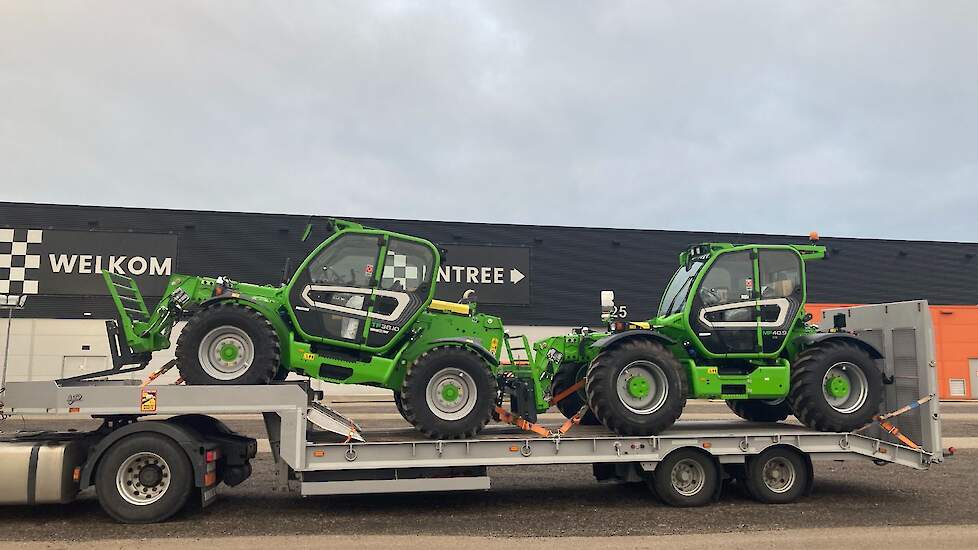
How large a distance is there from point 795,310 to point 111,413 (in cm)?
815

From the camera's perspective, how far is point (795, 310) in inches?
335

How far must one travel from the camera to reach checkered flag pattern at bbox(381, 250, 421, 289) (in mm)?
7836

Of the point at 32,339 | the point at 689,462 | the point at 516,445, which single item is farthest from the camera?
the point at 32,339

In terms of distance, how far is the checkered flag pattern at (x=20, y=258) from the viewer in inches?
984

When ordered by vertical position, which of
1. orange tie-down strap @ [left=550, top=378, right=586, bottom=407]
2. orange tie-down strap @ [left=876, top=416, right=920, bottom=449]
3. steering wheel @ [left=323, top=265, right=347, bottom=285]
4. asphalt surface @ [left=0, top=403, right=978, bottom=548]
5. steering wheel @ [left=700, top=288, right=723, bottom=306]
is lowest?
asphalt surface @ [left=0, top=403, right=978, bottom=548]

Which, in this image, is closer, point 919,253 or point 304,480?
point 304,480

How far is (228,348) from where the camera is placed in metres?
7.38

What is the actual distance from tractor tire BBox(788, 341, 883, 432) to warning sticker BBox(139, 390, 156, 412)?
25.0 feet

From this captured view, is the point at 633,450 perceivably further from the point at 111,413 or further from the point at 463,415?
the point at 111,413

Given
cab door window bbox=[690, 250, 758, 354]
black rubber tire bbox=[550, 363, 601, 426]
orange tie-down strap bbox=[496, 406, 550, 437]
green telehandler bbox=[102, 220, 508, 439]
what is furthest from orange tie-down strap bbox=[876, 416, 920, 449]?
green telehandler bbox=[102, 220, 508, 439]

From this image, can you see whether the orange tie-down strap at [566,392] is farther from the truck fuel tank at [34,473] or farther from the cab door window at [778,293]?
the truck fuel tank at [34,473]

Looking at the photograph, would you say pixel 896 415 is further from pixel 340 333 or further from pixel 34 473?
pixel 34 473

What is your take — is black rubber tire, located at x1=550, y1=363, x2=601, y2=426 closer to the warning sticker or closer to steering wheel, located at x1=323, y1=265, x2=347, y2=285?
steering wheel, located at x1=323, y1=265, x2=347, y2=285

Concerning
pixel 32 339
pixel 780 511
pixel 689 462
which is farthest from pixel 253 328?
pixel 32 339
